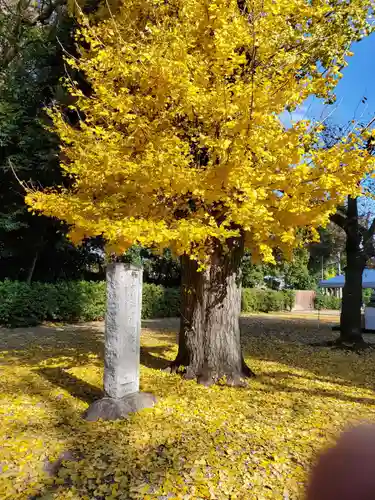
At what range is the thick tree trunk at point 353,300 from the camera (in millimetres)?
9688

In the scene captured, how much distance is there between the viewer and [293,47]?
5.45 meters

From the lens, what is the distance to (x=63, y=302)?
12.9 meters

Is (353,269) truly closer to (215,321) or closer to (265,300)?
(215,321)

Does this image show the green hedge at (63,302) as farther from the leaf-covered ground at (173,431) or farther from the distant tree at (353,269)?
the distant tree at (353,269)


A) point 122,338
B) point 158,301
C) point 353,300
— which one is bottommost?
point 158,301

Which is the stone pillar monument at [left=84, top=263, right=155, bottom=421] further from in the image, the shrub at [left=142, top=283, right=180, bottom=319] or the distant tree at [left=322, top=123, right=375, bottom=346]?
the shrub at [left=142, top=283, right=180, bottom=319]

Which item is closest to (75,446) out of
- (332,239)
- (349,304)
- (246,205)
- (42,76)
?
(246,205)

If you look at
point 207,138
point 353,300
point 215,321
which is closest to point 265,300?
point 353,300

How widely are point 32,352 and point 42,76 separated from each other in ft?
31.1

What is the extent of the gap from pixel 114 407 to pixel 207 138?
9.74ft

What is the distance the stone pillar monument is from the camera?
4.31m

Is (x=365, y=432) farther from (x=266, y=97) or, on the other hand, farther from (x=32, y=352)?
(x=32, y=352)

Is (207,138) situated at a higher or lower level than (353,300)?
higher

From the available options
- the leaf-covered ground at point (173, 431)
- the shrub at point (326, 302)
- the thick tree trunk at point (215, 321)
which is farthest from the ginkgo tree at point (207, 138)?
the shrub at point (326, 302)
